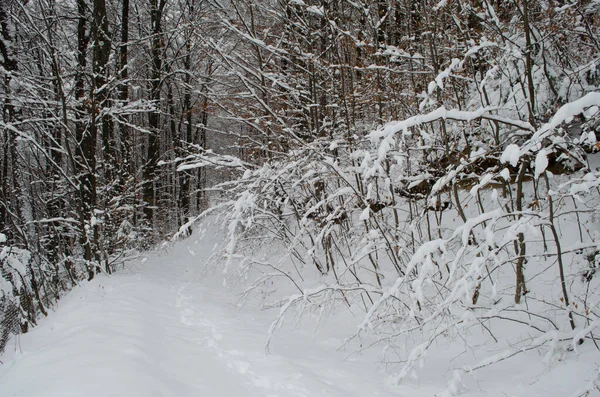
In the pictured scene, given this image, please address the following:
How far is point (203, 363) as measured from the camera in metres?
3.82

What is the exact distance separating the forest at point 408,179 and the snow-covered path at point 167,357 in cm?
44

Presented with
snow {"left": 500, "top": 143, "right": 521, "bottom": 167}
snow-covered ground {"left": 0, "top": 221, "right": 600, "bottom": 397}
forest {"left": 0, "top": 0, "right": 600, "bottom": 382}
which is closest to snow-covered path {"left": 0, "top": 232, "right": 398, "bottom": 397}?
snow-covered ground {"left": 0, "top": 221, "right": 600, "bottom": 397}

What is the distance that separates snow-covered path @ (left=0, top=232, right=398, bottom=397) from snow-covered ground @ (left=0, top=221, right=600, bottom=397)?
1 cm

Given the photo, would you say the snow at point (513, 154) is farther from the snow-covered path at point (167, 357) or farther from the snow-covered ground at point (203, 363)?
the snow-covered path at point (167, 357)

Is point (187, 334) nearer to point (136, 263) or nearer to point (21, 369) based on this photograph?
point (21, 369)

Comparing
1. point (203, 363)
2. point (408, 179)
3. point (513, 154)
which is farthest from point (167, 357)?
point (513, 154)

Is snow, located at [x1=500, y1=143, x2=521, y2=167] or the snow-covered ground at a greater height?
snow, located at [x1=500, y1=143, x2=521, y2=167]

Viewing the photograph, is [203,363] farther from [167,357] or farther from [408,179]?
[408,179]

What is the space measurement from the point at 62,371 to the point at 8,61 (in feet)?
26.3

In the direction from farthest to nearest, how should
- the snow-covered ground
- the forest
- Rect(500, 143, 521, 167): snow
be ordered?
1. the forest
2. the snow-covered ground
3. Rect(500, 143, 521, 167): snow

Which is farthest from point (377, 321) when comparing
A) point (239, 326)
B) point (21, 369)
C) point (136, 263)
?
point (136, 263)

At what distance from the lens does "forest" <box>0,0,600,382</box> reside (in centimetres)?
327

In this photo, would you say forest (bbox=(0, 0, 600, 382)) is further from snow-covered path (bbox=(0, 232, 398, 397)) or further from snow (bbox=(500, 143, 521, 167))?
snow-covered path (bbox=(0, 232, 398, 397))

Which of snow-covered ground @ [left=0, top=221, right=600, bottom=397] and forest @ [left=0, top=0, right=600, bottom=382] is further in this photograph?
forest @ [left=0, top=0, right=600, bottom=382]
